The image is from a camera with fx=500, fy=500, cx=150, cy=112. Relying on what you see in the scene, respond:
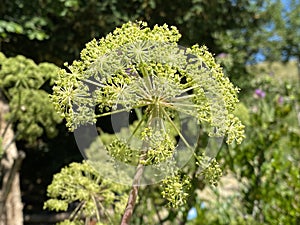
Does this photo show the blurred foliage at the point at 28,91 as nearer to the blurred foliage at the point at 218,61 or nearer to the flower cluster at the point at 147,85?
the blurred foliage at the point at 218,61

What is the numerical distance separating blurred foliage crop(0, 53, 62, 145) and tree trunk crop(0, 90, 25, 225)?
0.09 meters

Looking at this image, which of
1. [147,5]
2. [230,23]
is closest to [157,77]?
[147,5]

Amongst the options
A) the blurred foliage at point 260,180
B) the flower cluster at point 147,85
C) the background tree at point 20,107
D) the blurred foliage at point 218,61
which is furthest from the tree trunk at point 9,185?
the flower cluster at point 147,85

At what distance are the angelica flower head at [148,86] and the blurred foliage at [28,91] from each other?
3.08ft

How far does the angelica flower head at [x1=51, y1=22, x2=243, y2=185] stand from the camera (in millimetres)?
744

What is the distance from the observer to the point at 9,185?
2.08 metres

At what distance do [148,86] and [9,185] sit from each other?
4.85 ft

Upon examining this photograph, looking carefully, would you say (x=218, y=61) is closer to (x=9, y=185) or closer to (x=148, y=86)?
(x=9, y=185)

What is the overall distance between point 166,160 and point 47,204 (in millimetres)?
564

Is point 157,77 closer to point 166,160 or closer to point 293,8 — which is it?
point 166,160

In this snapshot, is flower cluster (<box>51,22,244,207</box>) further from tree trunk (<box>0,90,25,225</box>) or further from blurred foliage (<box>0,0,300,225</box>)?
tree trunk (<box>0,90,25,225</box>)

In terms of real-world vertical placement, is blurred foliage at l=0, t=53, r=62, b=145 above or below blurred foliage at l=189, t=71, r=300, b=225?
above

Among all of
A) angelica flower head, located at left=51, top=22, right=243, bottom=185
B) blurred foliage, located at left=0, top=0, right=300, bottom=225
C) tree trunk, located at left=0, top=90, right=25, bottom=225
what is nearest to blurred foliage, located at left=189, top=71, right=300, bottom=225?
blurred foliage, located at left=0, top=0, right=300, bottom=225

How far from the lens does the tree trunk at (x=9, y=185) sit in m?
2.08
